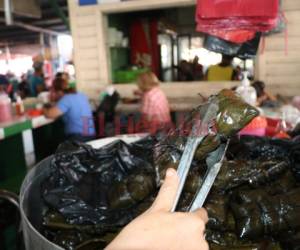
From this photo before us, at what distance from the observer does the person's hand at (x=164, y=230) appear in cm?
62

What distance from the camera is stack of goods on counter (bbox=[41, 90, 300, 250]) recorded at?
110cm

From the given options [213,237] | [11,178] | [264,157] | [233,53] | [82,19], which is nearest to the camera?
[213,237]

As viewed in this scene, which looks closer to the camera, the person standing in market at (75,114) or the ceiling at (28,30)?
the person standing in market at (75,114)

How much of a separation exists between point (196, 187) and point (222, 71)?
174 inches

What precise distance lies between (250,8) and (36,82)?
21.1 feet

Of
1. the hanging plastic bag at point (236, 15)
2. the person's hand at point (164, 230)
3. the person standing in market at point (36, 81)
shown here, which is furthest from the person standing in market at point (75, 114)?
the person's hand at point (164, 230)

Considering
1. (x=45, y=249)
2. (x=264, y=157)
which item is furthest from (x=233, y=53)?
(x=45, y=249)

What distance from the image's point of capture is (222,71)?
5398 mm

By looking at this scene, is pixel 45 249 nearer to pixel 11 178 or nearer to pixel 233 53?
pixel 233 53

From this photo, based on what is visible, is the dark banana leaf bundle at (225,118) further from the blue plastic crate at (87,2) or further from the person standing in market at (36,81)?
the person standing in market at (36,81)

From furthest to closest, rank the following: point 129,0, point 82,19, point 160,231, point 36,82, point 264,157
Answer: point 36,82
point 82,19
point 129,0
point 264,157
point 160,231

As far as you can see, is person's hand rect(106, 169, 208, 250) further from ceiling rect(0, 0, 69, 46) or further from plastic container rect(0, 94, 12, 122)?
ceiling rect(0, 0, 69, 46)

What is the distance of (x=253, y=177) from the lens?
4.39 ft

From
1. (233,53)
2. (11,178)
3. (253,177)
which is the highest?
(233,53)
